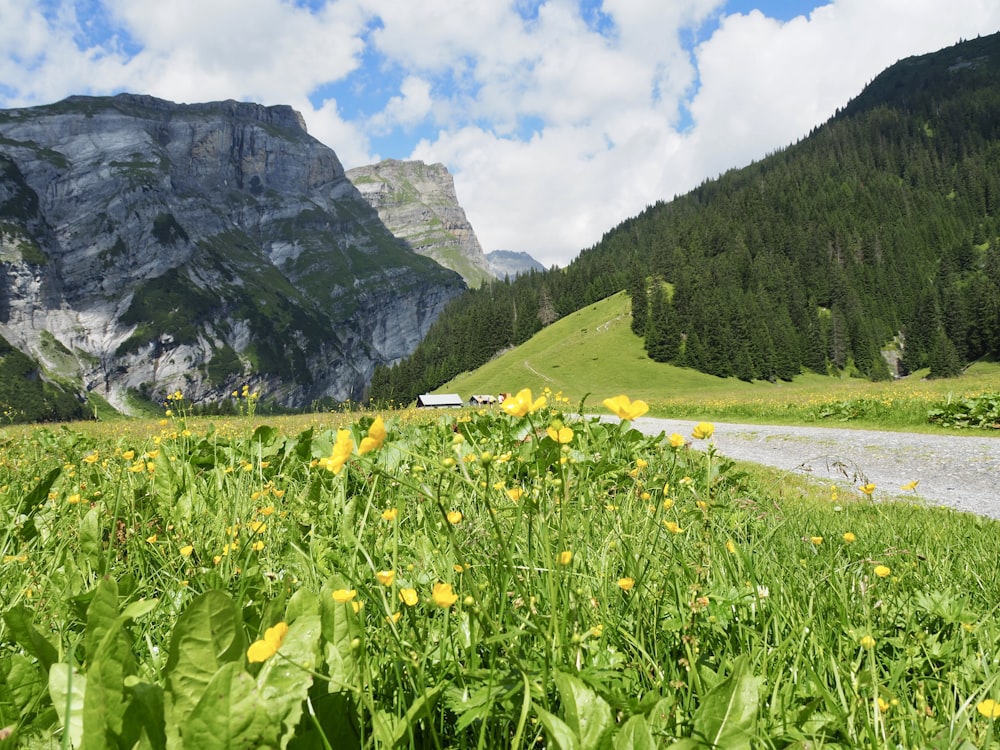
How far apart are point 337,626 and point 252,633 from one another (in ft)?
1.02

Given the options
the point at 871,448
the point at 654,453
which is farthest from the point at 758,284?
the point at 654,453

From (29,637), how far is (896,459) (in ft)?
45.8

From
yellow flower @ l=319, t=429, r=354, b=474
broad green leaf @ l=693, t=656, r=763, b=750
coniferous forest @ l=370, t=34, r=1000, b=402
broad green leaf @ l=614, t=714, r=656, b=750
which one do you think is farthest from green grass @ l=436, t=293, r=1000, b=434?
yellow flower @ l=319, t=429, r=354, b=474

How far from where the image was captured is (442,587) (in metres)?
1.12

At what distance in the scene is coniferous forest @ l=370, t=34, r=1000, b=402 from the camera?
9212cm

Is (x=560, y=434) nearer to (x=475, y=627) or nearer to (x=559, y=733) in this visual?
(x=559, y=733)

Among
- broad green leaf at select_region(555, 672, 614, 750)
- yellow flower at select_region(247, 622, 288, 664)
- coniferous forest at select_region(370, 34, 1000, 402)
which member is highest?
coniferous forest at select_region(370, 34, 1000, 402)

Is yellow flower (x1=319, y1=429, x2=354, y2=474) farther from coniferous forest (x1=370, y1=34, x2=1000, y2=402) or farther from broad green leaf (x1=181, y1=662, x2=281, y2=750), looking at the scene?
coniferous forest (x1=370, y1=34, x2=1000, y2=402)

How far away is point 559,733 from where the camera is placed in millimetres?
1100

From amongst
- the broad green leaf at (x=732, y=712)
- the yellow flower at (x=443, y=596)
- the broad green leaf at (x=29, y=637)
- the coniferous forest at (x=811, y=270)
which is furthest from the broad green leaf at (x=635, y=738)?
the coniferous forest at (x=811, y=270)

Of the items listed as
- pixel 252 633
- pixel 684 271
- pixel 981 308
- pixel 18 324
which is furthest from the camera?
pixel 18 324

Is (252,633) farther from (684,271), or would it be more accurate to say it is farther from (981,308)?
(981,308)

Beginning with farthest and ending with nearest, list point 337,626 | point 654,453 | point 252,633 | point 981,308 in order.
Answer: point 981,308 < point 654,453 < point 252,633 < point 337,626

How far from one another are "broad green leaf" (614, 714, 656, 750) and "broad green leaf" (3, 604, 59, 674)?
1.38m
